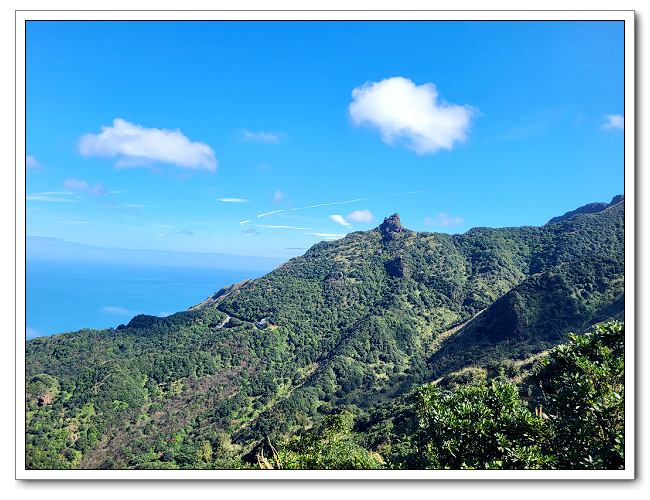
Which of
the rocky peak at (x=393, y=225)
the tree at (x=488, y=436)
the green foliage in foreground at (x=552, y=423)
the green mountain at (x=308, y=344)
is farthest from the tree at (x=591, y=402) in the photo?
the rocky peak at (x=393, y=225)

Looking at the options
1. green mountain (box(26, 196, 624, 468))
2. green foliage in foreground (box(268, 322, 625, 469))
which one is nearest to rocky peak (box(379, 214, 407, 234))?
green mountain (box(26, 196, 624, 468))

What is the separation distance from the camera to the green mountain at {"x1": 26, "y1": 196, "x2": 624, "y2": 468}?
3684 cm

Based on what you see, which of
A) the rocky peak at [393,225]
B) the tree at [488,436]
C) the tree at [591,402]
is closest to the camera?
the tree at [591,402]

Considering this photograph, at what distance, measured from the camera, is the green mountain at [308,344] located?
121 ft

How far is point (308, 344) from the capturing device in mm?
59469

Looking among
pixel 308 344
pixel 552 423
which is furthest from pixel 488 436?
pixel 308 344

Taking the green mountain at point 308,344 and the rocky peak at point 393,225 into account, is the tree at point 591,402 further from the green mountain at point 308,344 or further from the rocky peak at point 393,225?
the rocky peak at point 393,225

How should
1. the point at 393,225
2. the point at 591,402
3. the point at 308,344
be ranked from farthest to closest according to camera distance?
the point at 393,225, the point at 308,344, the point at 591,402

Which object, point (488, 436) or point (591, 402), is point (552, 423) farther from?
point (488, 436)

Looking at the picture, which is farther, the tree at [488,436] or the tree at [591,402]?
the tree at [488,436]

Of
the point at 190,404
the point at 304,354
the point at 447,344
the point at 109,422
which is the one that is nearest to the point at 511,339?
the point at 447,344
